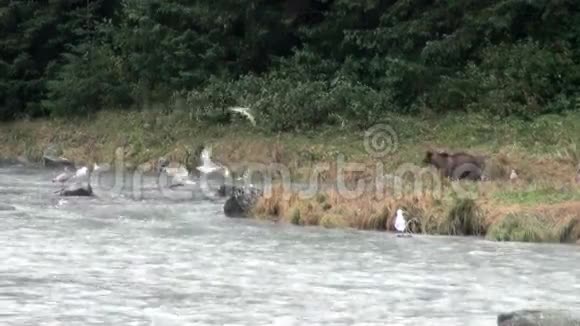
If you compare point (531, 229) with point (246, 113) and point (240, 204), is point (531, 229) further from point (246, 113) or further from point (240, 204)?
point (246, 113)

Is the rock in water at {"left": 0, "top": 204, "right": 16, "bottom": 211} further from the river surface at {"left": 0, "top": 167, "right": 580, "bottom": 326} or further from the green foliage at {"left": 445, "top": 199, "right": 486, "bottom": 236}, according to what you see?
the green foliage at {"left": 445, "top": 199, "right": 486, "bottom": 236}

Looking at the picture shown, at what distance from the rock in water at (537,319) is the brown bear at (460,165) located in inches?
620

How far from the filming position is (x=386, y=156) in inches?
1357

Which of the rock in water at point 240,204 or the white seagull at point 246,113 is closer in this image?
the rock in water at point 240,204

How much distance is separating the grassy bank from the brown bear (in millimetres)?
333

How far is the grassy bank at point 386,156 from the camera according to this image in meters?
23.0

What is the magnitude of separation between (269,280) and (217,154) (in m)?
20.1

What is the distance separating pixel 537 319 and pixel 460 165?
55.1ft

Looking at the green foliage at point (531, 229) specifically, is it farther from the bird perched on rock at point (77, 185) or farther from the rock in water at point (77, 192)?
the bird perched on rock at point (77, 185)

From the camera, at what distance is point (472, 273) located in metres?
18.7

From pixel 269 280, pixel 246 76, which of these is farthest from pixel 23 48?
pixel 269 280

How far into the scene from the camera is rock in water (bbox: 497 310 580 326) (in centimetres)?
1355

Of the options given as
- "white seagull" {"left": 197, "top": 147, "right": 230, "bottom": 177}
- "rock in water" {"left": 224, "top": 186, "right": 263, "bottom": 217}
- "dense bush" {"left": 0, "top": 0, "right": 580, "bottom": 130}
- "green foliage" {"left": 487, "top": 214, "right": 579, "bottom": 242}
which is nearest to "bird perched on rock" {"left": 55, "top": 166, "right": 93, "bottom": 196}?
"white seagull" {"left": 197, "top": 147, "right": 230, "bottom": 177}

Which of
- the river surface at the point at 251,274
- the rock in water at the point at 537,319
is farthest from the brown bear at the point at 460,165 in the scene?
the rock in water at the point at 537,319
